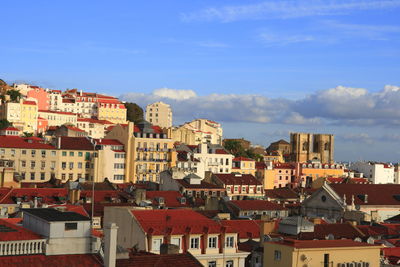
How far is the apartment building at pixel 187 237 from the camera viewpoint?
47656mm

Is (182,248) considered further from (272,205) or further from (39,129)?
(39,129)

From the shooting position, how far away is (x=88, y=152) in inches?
4872

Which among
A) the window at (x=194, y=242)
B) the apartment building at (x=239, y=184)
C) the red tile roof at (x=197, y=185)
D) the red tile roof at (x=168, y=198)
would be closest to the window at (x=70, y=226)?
the window at (x=194, y=242)

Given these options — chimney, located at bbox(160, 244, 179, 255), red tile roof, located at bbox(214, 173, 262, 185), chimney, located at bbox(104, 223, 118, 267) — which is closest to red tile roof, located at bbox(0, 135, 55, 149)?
red tile roof, located at bbox(214, 173, 262, 185)

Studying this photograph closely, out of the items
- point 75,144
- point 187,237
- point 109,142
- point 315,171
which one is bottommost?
point 187,237

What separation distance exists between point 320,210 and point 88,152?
1950 inches

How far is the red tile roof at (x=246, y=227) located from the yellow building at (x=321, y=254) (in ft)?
45.0

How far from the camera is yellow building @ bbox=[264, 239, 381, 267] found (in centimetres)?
3938

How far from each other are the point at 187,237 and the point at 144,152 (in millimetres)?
84423

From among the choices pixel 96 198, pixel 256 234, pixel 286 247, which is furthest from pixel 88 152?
pixel 286 247

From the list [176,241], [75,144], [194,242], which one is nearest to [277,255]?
[194,242]

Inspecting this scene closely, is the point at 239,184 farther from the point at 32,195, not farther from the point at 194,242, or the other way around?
the point at 194,242

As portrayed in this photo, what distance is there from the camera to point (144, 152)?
13200cm

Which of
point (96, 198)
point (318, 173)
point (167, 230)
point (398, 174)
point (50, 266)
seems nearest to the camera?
point (50, 266)
